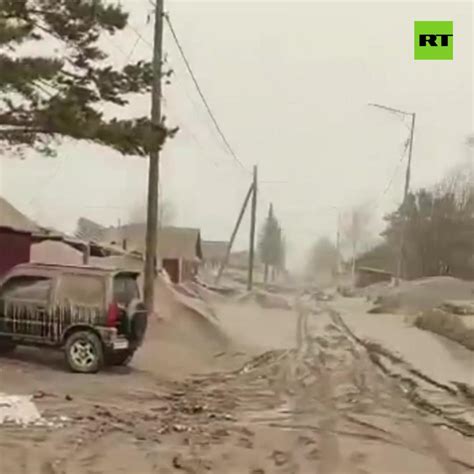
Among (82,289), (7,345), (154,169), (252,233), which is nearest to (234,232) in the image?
(252,233)

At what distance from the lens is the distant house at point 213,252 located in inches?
382

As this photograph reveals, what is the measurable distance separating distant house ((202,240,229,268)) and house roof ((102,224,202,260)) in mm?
67

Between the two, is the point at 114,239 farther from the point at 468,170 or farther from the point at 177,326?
the point at 468,170

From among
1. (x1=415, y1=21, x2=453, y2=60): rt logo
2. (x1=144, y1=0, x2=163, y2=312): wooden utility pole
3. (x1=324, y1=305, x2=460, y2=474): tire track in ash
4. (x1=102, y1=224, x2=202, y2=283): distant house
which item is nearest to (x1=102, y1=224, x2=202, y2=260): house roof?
(x1=102, y1=224, x2=202, y2=283): distant house

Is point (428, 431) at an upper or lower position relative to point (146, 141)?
lower

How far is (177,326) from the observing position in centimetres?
975

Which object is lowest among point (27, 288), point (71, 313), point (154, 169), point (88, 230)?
point (71, 313)

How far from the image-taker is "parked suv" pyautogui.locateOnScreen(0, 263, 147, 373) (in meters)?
8.80

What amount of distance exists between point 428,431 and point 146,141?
13.3 ft

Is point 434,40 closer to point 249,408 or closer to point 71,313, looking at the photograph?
point 249,408

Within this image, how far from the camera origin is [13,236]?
9.52 m

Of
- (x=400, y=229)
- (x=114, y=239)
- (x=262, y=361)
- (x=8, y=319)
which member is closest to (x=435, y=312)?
(x=400, y=229)

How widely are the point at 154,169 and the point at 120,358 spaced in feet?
6.44

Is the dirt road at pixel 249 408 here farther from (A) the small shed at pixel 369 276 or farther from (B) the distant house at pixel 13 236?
(B) the distant house at pixel 13 236
